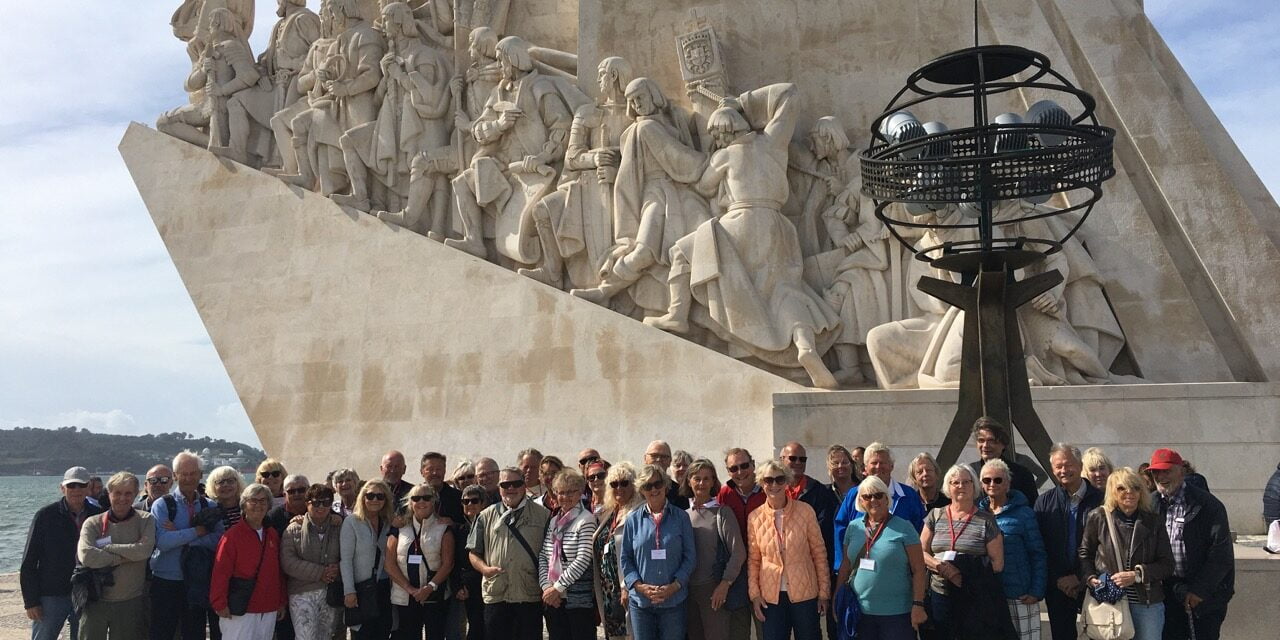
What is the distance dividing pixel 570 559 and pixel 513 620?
405mm

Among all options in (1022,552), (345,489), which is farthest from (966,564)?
(345,489)

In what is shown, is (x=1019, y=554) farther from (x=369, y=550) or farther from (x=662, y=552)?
(x=369, y=550)

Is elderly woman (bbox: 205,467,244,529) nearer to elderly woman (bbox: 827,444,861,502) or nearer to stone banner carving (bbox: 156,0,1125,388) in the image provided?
elderly woman (bbox: 827,444,861,502)

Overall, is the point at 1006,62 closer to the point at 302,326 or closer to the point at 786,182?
the point at 786,182

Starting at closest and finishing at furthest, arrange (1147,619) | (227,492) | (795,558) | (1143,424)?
(1147,619)
(795,558)
(227,492)
(1143,424)

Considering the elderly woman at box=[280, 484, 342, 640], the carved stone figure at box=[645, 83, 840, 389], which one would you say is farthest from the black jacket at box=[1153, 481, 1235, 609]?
the carved stone figure at box=[645, 83, 840, 389]

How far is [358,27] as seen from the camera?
10.7m

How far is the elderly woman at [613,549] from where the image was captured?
4.41 m

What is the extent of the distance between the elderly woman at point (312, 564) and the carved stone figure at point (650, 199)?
4.53 meters

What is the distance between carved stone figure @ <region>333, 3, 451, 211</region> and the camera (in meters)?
10.3

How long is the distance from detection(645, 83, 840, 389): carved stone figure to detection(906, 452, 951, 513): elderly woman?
380 centimetres

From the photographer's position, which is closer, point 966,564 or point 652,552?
point 966,564

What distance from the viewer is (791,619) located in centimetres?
423

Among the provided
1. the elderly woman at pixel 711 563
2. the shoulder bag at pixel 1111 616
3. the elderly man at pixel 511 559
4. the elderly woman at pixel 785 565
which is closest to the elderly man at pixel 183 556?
the elderly man at pixel 511 559
